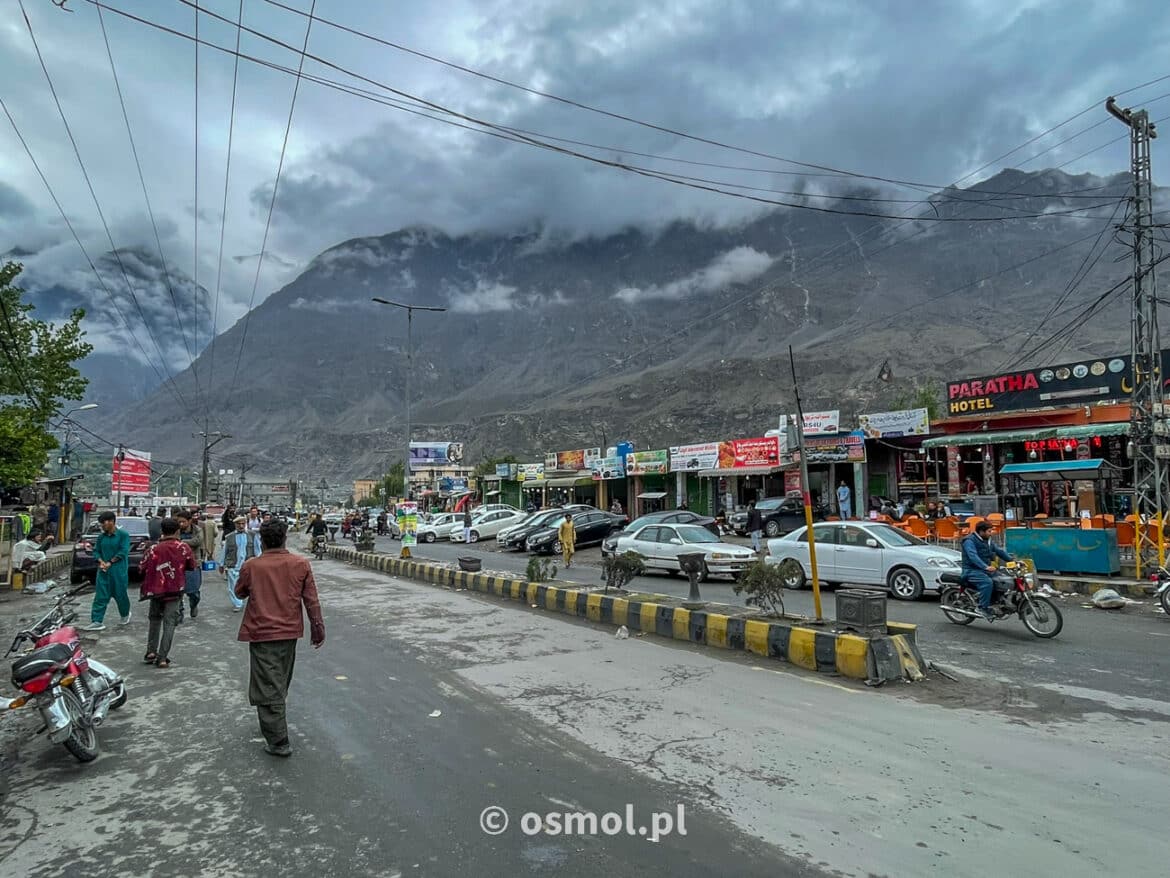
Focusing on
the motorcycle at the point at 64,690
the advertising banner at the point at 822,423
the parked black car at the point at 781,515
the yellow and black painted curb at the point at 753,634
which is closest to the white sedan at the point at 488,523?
the parked black car at the point at 781,515

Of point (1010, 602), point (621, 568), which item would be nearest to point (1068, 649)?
point (1010, 602)

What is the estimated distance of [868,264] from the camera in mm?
186875

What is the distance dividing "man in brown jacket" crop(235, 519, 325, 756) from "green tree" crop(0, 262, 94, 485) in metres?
20.1

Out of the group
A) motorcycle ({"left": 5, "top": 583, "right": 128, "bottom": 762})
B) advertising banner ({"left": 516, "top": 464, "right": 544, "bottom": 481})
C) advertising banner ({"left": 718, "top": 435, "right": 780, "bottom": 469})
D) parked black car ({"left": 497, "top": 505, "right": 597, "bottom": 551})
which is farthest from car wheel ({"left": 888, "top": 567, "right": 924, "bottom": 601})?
advertising banner ({"left": 516, "top": 464, "right": 544, "bottom": 481})

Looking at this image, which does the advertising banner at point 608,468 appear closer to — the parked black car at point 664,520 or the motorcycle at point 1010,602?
the parked black car at point 664,520

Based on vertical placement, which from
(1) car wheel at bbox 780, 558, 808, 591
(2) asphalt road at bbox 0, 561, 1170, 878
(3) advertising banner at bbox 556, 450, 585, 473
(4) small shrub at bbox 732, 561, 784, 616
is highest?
(3) advertising banner at bbox 556, 450, 585, 473

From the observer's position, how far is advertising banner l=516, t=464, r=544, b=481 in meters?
53.6

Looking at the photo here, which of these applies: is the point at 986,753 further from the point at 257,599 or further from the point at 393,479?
the point at 393,479

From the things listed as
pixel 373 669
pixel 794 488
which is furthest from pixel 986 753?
pixel 794 488

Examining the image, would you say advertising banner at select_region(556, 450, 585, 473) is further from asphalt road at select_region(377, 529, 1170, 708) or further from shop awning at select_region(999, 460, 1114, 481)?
asphalt road at select_region(377, 529, 1170, 708)

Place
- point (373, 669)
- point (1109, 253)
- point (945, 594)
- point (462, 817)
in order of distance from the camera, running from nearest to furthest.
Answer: point (462, 817) < point (373, 669) < point (945, 594) < point (1109, 253)

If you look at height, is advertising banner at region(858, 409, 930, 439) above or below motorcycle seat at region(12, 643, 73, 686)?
above

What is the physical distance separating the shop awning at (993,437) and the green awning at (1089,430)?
1.22 feet

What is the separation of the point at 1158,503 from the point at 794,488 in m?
19.2
